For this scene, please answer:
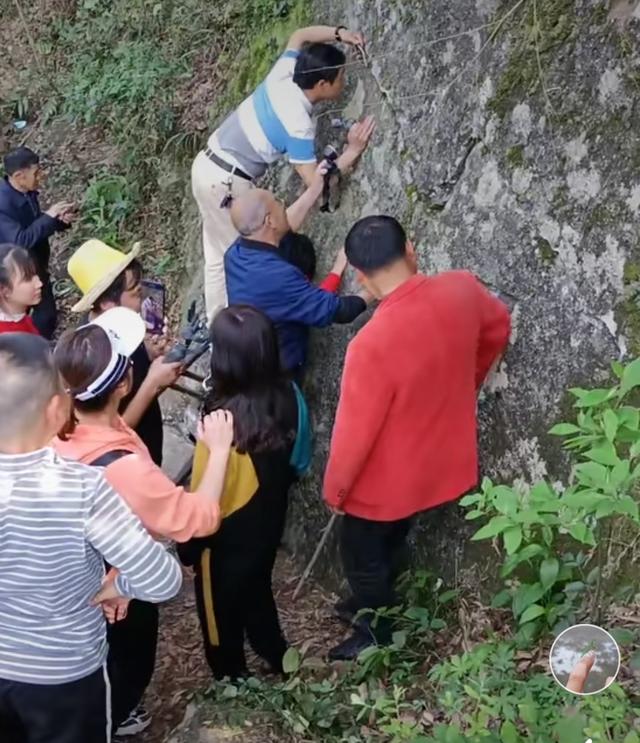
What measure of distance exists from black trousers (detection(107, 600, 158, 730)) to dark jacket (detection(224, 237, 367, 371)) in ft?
5.33

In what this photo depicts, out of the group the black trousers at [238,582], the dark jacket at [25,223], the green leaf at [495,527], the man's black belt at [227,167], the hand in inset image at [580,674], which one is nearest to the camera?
the hand in inset image at [580,674]

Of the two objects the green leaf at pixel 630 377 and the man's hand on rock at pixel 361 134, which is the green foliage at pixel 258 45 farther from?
the green leaf at pixel 630 377

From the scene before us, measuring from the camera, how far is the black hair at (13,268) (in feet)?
16.9

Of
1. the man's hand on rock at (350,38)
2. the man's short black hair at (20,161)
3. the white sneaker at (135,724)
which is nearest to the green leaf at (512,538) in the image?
the white sneaker at (135,724)

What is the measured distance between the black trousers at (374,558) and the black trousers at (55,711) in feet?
5.02

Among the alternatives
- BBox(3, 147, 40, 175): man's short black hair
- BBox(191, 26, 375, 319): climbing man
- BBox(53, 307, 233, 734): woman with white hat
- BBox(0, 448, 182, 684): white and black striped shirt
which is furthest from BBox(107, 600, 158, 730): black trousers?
BBox(3, 147, 40, 175): man's short black hair

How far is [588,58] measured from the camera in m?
4.34

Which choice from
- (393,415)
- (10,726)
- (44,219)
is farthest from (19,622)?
(44,219)

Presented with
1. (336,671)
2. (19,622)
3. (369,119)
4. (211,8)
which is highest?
(211,8)

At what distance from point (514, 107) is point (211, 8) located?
5401 millimetres

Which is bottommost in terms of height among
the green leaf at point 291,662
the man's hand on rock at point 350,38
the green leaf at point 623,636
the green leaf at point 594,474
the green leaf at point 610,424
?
the green leaf at point 291,662

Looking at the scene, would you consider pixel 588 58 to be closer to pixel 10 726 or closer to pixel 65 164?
pixel 10 726

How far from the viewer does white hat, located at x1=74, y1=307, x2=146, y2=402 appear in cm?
355

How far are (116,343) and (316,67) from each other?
2.40m
